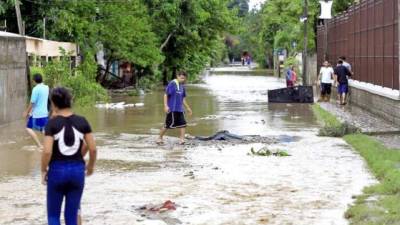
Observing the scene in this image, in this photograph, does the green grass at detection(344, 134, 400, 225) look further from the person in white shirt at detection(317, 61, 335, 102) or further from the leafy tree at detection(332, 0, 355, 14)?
the leafy tree at detection(332, 0, 355, 14)

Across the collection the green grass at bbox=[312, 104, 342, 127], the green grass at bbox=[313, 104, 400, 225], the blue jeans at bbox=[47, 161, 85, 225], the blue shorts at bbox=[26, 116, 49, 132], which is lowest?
the green grass at bbox=[312, 104, 342, 127]

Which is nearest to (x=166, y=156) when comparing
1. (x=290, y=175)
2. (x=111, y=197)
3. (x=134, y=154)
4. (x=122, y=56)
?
(x=134, y=154)

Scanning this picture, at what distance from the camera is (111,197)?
930 centimetres

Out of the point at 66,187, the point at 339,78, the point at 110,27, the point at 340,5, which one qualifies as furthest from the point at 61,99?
the point at 340,5

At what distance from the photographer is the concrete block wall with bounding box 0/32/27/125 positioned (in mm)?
19684

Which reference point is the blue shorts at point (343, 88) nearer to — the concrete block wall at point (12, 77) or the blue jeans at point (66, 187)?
the concrete block wall at point (12, 77)

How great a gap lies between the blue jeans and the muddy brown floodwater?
58.1 inches

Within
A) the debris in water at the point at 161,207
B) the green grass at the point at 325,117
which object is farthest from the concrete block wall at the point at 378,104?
the debris in water at the point at 161,207

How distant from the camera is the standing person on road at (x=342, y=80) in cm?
2411

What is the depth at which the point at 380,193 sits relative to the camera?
9.13 metres

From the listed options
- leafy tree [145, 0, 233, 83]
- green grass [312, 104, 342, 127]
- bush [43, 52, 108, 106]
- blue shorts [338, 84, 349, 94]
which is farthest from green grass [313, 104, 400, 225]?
leafy tree [145, 0, 233, 83]

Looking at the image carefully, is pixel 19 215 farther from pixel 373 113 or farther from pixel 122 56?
pixel 122 56

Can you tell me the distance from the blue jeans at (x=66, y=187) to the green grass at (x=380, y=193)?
296cm

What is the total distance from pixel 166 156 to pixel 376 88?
9265mm
